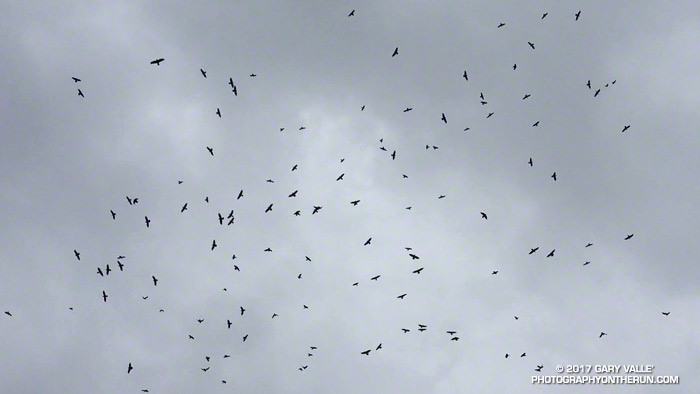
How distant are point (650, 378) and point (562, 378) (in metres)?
17.9

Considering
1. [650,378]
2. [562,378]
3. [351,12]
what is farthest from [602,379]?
[351,12]

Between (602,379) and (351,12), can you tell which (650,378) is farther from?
(351,12)

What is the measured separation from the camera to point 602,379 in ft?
327

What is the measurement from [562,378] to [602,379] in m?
6.40

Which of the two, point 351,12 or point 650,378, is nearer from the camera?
point 351,12

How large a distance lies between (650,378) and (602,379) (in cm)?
1307

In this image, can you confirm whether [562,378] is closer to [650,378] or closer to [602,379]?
[602,379]

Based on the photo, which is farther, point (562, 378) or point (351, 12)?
point (562, 378)

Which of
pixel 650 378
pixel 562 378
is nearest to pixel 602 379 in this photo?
pixel 562 378

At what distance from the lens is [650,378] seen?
347ft

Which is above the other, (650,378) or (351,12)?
(351,12)

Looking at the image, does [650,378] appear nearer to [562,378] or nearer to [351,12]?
[562,378]

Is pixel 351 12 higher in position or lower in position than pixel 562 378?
higher

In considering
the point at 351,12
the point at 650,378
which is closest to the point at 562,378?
the point at 650,378
